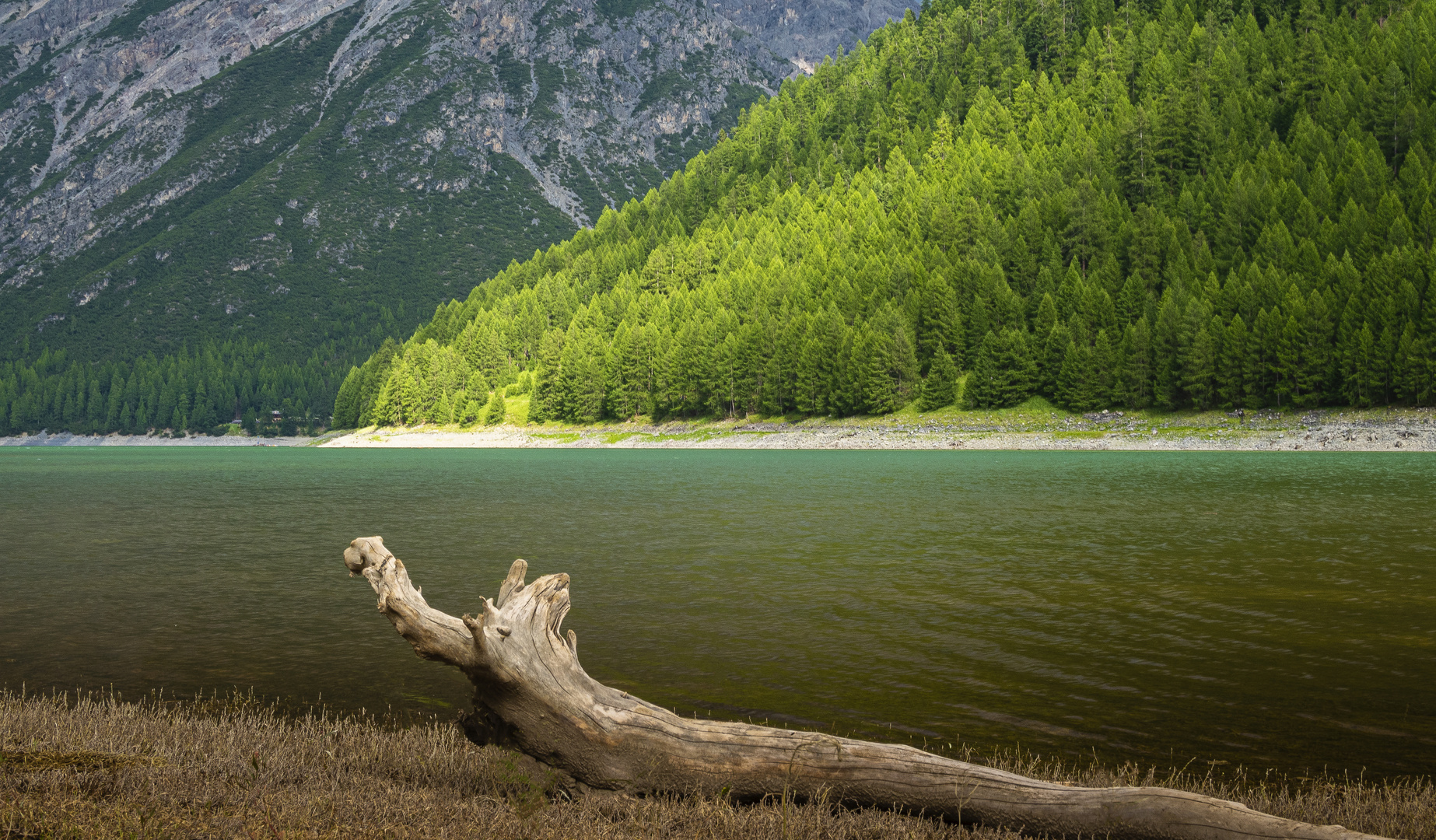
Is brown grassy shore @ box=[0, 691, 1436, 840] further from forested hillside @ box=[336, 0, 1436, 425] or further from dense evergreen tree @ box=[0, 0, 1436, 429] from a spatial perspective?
forested hillside @ box=[336, 0, 1436, 425]

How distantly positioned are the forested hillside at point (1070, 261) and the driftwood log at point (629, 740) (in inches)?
4055

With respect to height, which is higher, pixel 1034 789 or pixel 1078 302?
pixel 1078 302

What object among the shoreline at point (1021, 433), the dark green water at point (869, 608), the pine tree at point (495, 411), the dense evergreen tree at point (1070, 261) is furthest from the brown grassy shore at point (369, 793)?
the pine tree at point (495, 411)

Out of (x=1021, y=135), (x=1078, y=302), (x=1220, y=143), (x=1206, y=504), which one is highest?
(x=1021, y=135)

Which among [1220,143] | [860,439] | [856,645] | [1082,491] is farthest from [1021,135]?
[856,645]

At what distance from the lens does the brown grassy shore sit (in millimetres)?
7121

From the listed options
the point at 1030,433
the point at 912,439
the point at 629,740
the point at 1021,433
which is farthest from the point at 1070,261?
the point at 629,740

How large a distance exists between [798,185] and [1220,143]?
80599mm

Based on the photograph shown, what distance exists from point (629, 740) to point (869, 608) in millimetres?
12164

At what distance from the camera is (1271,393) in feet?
325

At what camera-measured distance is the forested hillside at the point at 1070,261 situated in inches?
4048

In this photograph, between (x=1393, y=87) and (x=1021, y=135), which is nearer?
(x=1393, y=87)

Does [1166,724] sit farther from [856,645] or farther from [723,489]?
[723,489]

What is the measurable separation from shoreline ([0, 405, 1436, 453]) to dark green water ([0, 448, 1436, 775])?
163 ft
